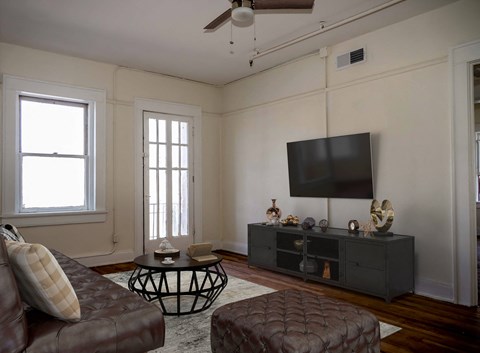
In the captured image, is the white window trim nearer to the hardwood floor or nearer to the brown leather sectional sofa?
the hardwood floor

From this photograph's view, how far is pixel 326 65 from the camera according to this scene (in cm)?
473

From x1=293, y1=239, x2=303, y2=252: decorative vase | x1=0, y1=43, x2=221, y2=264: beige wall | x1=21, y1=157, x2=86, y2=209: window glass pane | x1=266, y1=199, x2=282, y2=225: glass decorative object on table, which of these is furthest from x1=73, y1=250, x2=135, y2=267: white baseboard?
x1=293, y1=239, x2=303, y2=252: decorative vase

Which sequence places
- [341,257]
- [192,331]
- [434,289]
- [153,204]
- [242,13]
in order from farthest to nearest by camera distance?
[153,204] → [341,257] → [434,289] → [192,331] → [242,13]

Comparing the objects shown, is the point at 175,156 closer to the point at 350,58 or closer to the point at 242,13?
the point at 350,58

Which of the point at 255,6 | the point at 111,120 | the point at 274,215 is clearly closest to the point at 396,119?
the point at 274,215

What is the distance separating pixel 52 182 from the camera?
4926 millimetres

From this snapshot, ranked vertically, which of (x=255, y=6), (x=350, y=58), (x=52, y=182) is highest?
(x=350, y=58)

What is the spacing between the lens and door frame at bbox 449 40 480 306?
11.1ft

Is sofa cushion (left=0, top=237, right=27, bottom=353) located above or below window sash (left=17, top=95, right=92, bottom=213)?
below

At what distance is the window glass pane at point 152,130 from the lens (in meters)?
5.70

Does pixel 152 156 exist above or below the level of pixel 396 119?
below

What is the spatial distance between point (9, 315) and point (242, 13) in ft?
6.84

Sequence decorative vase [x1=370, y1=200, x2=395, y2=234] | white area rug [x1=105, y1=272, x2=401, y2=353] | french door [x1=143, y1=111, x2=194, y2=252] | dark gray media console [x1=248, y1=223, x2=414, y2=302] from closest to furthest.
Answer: white area rug [x1=105, y1=272, x2=401, y2=353]
dark gray media console [x1=248, y1=223, x2=414, y2=302]
decorative vase [x1=370, y1=200, x2=395, y2=234]
french door [x1=143, y1=111, x2=194, y2=252]

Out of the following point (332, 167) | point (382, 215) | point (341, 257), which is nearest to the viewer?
point (382, 215)
